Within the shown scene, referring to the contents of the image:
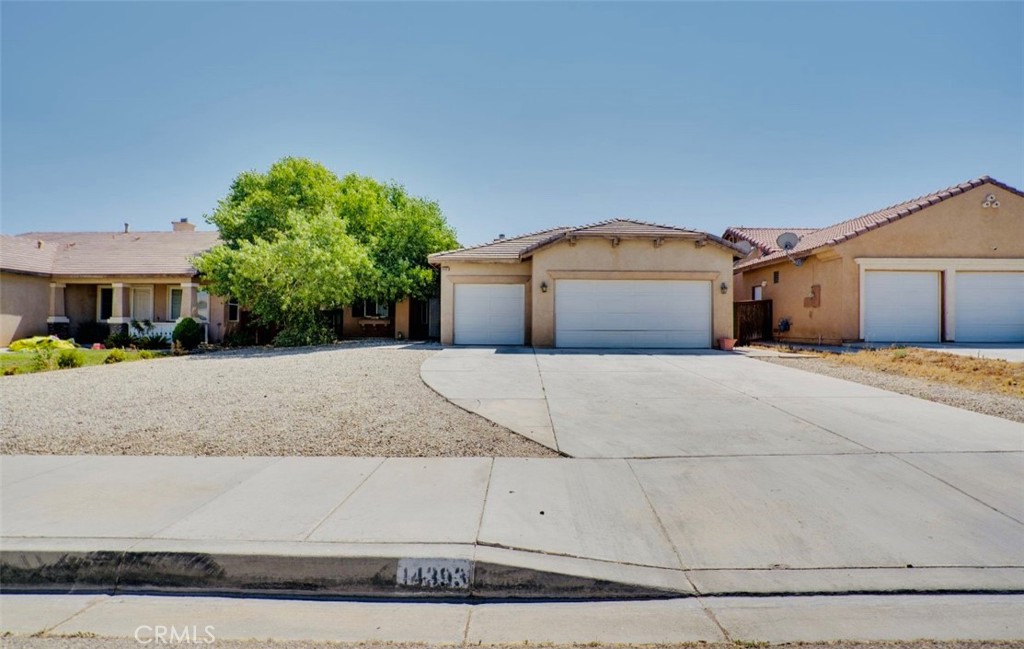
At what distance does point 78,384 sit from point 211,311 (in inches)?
505

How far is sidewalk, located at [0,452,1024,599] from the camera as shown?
292 centimetres

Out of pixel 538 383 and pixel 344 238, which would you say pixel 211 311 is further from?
pixel 538 383

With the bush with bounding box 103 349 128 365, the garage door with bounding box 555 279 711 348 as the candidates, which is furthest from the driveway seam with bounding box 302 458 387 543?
the bush with bounding box 103 349 128 365

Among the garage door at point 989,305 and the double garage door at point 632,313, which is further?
the garage door at point 989,305

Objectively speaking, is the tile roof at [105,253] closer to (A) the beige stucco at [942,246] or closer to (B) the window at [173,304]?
(B) the window at [173,304]

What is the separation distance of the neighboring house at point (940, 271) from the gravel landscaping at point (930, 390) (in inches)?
238

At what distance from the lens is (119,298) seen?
20484 millimetres

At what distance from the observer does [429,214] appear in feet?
76.3

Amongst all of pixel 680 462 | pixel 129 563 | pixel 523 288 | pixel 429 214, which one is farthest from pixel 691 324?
pixel 129 563

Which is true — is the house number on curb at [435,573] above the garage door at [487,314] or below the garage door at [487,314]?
below

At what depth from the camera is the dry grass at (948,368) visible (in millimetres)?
8797

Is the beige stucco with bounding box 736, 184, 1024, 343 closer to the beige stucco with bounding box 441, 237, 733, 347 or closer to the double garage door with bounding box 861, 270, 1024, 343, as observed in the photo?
the double garage door with bounding box 861, 270, 1024, 343

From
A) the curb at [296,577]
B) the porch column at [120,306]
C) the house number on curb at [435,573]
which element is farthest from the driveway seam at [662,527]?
the porch column at [120,306]

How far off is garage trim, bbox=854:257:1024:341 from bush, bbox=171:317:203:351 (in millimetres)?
24417
